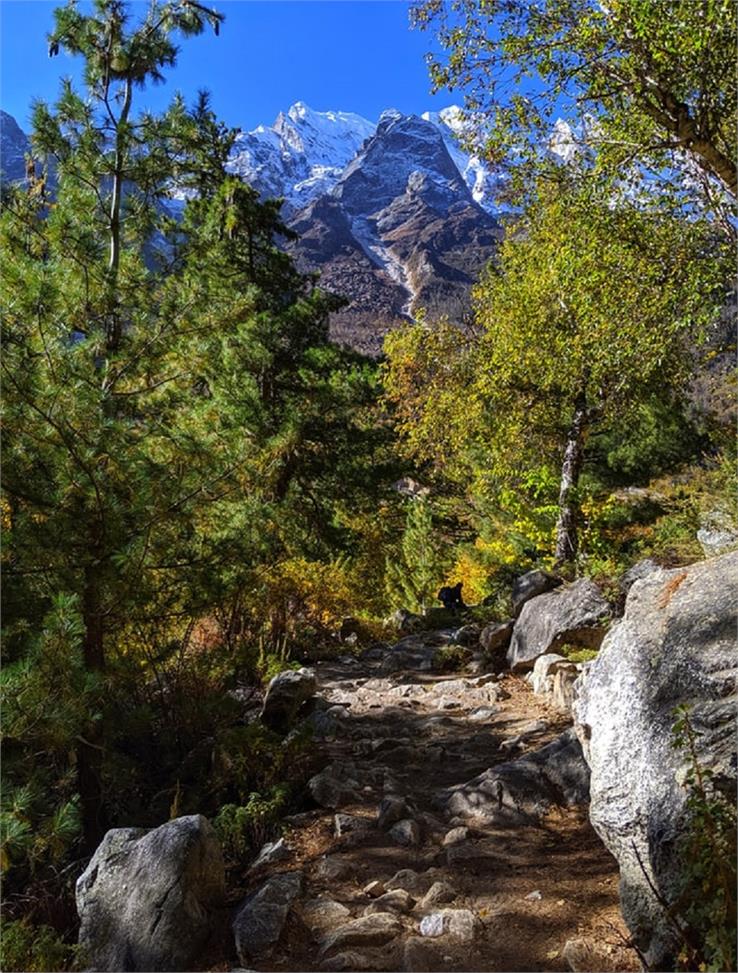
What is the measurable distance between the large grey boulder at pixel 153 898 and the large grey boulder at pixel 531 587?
6.72 meters

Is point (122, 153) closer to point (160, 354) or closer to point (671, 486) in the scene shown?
point (160, 354)

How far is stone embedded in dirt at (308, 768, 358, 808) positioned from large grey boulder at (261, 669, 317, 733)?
1255 mm

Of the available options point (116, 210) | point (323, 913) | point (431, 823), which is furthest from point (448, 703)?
point (116, 210)

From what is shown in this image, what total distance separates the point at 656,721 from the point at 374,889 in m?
2.08

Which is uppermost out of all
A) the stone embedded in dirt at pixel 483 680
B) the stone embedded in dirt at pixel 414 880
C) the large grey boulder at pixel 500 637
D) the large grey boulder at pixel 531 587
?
the large grey boulder at pixel 531 587

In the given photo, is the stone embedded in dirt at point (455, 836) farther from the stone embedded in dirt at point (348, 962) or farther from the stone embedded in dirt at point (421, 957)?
the stone embedded in dirt at point (348, 962)

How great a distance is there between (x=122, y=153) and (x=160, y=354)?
2054 mm

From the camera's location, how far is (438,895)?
12.0 ft

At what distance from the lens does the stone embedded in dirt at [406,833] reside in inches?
172

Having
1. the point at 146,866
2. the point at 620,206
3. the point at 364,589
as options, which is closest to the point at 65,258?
the point at 146,866

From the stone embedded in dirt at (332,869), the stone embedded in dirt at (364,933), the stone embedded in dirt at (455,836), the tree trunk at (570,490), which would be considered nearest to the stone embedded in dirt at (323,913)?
the stone embedded in dirt at (364,933)

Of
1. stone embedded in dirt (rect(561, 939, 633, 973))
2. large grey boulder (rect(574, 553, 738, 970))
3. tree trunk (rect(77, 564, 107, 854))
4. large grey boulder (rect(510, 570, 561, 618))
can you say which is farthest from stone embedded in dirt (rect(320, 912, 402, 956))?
large grey boulder (rect(510, 570, 561, 618))

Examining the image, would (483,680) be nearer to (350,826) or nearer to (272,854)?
(350,826)

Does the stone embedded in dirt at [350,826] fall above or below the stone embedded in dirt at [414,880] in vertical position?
above
